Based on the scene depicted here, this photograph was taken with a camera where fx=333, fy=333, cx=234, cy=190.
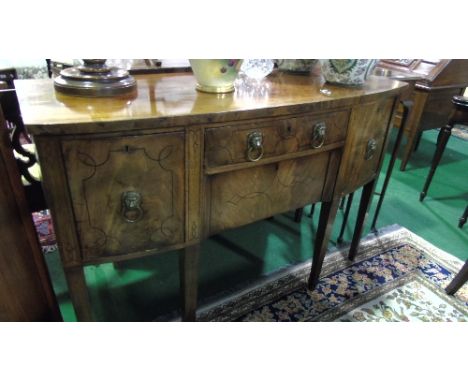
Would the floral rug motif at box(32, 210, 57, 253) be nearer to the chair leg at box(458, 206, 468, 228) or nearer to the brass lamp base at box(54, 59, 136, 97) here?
the brass lamp base at box(54, 59, 136, 97)

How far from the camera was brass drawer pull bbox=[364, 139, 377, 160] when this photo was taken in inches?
45.0

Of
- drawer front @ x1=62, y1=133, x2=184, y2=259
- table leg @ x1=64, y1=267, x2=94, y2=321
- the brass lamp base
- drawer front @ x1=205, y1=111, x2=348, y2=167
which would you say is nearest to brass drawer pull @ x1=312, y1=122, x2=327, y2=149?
drawer front @ x1=205, y1=111, x2=348, y2=167

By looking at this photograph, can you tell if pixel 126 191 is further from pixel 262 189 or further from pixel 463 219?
pixel 463 219

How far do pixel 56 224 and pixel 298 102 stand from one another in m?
0.63

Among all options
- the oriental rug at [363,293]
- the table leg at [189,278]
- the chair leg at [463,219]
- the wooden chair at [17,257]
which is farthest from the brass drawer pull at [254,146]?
the chair leg at [463,219]

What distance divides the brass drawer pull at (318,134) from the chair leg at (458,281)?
94cm

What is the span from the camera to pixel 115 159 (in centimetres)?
67

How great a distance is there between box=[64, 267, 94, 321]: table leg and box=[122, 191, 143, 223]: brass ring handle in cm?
18

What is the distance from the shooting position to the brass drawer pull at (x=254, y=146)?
31.9 inches

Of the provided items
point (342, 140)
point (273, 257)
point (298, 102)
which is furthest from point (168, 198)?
point (273, 257)

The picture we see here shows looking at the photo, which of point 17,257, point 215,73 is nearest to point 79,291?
point 17,257

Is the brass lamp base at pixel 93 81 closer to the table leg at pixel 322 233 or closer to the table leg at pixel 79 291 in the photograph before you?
the table leg at pixel 79 291

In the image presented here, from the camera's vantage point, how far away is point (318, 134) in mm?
931

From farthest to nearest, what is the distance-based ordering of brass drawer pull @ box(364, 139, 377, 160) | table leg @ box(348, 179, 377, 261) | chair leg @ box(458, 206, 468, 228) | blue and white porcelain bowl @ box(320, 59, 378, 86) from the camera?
chair leg @ box(458, 206, 468, 228)
table leg @ box(348, 179, 377, 261)
brass drawer pull @ box(364, 139, 377, 160)
blue and white porcelain bowl @ box(320, 59, 378, 86)
